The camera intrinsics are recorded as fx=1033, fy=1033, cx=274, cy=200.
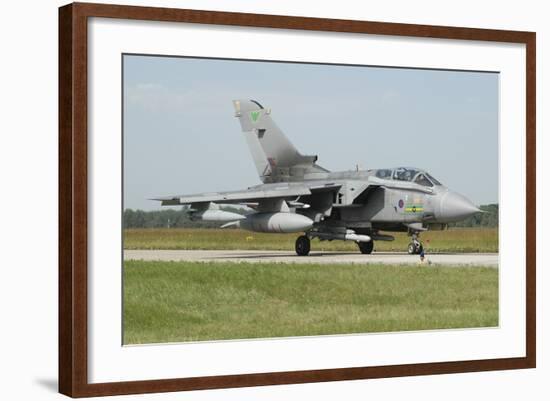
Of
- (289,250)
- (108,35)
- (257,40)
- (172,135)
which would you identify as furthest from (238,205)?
(108,35)

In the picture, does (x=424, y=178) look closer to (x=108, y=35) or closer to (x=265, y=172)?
(x=265, y=172)

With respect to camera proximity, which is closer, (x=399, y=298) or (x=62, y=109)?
(x=62, y=109)

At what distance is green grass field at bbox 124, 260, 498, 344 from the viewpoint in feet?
42.4

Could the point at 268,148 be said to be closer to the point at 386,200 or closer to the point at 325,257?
the point at 325,257

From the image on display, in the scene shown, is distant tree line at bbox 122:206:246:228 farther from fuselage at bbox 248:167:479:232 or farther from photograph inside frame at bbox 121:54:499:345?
→ fuselage at bbox 248:167:479:232

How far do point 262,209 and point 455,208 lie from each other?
10.6 feet

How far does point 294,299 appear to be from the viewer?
14.0m

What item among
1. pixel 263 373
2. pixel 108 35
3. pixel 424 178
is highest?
pixel 108 35

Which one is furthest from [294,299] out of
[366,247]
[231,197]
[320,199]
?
[320,199]

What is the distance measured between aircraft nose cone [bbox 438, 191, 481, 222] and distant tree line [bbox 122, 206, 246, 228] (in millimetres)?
3625

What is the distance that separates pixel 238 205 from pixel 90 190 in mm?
4157

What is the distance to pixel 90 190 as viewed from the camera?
11.9 metres

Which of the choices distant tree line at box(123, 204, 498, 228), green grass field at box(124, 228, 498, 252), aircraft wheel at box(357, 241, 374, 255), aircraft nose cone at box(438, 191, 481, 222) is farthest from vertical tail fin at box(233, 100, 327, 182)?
aircraft nose cone at box(438, 191, 481, 222)

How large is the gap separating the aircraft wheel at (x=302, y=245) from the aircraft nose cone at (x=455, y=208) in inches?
94.9
